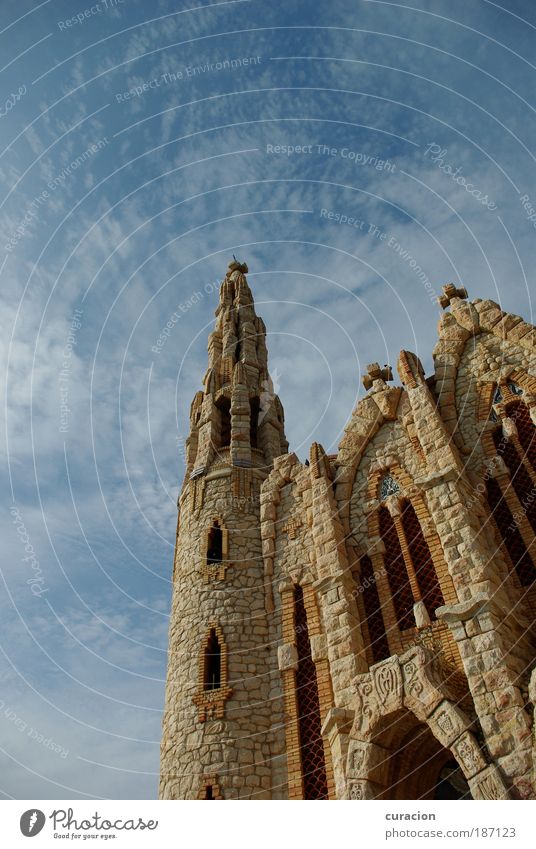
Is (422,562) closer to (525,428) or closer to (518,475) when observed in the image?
(518,475)

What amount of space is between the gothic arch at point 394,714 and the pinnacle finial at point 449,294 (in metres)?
11.6

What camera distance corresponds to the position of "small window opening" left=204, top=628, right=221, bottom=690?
16781mm

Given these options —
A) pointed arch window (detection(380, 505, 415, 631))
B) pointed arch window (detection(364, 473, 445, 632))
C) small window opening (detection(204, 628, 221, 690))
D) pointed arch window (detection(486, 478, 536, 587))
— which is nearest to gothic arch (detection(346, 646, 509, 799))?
pointed arch window (detection(364, 473, 445, 632))

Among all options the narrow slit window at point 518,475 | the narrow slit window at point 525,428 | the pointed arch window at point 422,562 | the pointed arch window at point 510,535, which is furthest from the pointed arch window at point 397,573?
the narrow slit window at point 525,428

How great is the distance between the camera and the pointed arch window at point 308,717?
559 inches

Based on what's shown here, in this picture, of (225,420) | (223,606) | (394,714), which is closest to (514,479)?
(394,714)

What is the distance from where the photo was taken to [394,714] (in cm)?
1151

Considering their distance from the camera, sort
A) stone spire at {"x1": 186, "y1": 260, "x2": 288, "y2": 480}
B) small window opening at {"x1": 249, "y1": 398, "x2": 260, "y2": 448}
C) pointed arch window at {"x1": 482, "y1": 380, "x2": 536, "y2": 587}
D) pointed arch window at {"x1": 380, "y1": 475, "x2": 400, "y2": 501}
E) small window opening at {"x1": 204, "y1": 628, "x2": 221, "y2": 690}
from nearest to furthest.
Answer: pointed arch window at {"x1": 482, "y1": 380, "x2": 536, "y2": 587}
pointed arch window at {"x1": 380, "y1": 475, "x2": 400, "y2": 501}
small window opening at {"x1": 204, "y1": 628, "x2": 221, "y2": 690}
stone spire at {"x1": 186, "y1": 260, "x2": 288, "y2": 480}
small window opening at {"x1": 249, "y1": 398, "x2": 260, "y2": 448}

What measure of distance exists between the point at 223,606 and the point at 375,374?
8318mm

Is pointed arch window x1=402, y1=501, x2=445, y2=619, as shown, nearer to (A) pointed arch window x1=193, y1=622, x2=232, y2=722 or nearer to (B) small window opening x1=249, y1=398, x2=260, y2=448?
(A) pointed arch window x1=193, y1=622, x2=232, y2=722

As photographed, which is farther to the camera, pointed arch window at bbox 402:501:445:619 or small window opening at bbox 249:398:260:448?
small window opening at bbox 249:398:260:448

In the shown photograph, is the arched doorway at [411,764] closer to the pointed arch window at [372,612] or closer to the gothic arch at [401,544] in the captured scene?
the gothic arch at [401,544]

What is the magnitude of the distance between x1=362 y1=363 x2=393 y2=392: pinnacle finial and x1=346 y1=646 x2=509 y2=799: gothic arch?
988 centimetres

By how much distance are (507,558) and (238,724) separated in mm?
7681
